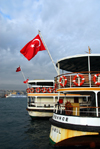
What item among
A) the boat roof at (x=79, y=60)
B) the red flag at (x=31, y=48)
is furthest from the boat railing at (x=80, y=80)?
the red flag at (x=31, y=48)

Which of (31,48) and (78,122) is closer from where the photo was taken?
(78,122)

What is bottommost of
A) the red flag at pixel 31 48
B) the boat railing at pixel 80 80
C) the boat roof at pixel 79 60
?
the boat railing at pixel 80 80

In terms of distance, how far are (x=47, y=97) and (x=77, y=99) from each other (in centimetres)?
572

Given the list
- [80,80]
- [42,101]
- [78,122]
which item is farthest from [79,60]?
[42,101]

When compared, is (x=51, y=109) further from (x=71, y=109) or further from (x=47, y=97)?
(x=71, y=109)

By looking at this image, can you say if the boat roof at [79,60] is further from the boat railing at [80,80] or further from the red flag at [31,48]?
the red flag at [31,48]

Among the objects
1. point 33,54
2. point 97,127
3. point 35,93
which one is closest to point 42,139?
point 97,127

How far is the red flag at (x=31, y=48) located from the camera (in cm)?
1536

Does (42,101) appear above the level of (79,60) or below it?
below

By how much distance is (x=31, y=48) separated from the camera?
15.7 m

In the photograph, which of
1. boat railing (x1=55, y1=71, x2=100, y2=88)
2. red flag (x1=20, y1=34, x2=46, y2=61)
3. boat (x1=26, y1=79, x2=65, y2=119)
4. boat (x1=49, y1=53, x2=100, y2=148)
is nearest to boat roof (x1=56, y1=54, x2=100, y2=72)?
boat (x1=49, y1=53, x2=100, y2=148)

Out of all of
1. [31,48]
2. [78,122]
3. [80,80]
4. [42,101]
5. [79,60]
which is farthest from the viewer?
[42,101]

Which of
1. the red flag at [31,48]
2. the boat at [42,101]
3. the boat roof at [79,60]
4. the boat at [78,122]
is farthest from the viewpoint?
the boat at [42,101]

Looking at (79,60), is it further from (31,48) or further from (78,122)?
(78,122)
